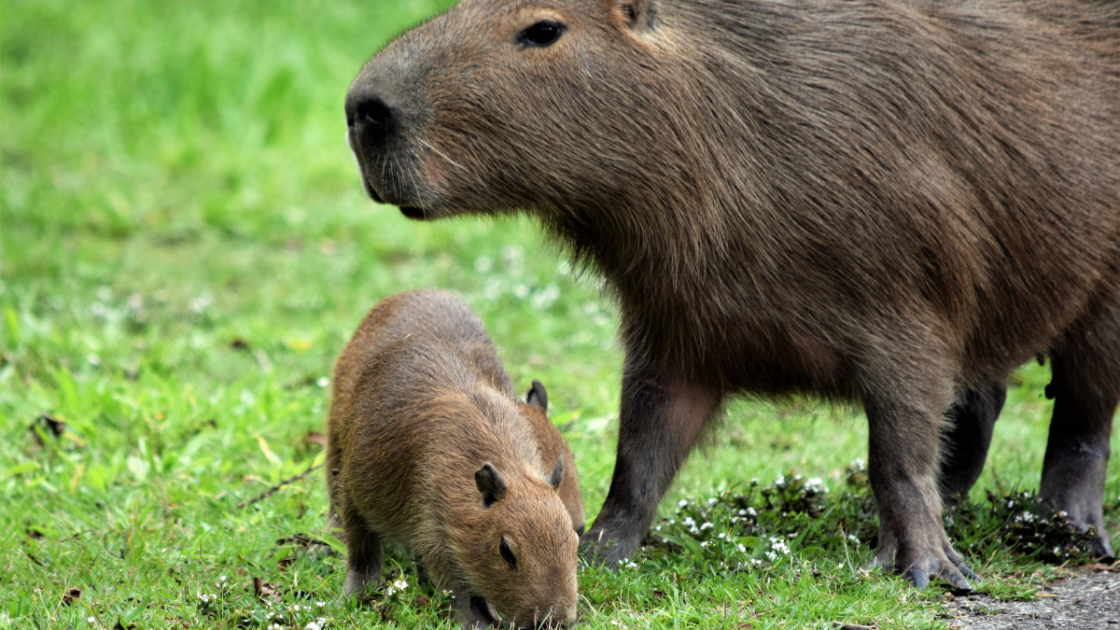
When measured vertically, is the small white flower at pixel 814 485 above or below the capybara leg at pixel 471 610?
above

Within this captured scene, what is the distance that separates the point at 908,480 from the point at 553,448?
Answer: 1052mm

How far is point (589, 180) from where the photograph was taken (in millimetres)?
3379

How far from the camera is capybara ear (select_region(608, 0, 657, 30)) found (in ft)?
11.0

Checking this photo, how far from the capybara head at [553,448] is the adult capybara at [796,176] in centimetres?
10

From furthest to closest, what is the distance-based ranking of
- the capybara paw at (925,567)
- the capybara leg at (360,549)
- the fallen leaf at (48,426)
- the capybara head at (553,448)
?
the fallen leaf at (48,426) < the capybara head at (553,448) < the capybara leg at (360,549) < the capybara paw at (925,567)

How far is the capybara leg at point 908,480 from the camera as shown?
3479 millimetres

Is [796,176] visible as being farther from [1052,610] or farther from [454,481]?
[1052,610]

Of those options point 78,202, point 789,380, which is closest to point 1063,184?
point 789,380

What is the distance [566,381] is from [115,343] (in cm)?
221

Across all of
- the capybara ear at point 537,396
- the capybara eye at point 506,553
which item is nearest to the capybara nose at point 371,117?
the capybara ear at point 537,396

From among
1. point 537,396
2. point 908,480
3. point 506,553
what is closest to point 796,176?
point 908,480

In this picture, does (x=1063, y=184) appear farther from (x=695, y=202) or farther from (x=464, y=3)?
(x=464, y=3)

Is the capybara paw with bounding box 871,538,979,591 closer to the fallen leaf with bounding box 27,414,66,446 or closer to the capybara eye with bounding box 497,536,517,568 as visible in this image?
the capybara eye with bounding box 497,536,517,568

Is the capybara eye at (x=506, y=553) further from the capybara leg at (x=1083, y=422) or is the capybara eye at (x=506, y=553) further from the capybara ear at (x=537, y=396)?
the capybara leg at (x=1083, y=422)
